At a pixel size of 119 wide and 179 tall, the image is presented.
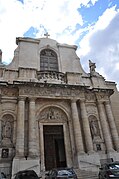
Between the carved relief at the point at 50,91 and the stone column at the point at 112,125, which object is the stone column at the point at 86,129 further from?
the stone column at the point at 112,125

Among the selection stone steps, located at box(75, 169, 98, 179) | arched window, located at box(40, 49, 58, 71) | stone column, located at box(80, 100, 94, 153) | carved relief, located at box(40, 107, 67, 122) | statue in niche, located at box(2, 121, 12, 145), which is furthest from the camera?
arched window, located at box(40, 49, 58, 71)

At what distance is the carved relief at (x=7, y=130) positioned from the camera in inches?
525

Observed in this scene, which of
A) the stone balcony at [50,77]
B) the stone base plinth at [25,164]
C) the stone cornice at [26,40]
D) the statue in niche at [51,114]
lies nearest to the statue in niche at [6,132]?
the stone base plinth at [25,164]

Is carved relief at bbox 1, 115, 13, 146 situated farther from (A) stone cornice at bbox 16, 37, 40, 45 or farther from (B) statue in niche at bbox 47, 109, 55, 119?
(A) stone cornice at bbox 16, 37, 40, 45

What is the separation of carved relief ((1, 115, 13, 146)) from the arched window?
19.7 ft

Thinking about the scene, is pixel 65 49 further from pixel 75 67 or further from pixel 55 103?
pixel 55 103

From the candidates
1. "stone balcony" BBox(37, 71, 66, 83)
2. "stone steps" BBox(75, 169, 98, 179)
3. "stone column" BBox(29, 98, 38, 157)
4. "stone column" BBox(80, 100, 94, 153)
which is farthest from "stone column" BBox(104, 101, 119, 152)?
"stone column" BBox(29, 98, 38, 157)

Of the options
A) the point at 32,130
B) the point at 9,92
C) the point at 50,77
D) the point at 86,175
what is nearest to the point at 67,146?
the point at 32,130

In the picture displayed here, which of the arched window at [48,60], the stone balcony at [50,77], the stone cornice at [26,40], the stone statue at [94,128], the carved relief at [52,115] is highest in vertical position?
the stone cornice at [26,40]

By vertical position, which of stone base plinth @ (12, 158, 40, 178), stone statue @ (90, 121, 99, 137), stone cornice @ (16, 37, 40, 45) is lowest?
stone base plinth @ (12, 158, 40, 178)

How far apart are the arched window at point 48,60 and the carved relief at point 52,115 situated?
4.40 metres

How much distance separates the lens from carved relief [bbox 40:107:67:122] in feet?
49.8

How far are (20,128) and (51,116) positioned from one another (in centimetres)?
300

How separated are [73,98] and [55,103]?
1.61 m
